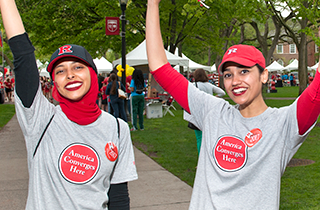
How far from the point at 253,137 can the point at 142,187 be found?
13.0ft

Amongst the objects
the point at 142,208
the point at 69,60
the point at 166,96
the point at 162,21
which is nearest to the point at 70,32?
the point at 162,21

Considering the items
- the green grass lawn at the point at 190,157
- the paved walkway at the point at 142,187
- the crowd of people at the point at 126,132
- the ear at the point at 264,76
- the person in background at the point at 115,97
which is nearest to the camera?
the crowd of people at the point at 126,132

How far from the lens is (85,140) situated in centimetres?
206

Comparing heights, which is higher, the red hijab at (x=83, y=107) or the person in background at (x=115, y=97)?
the red hijab at (x=83, y=107)

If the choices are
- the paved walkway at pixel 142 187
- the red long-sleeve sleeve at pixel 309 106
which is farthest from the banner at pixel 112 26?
the red long-sleeve sleeve at pixel 309 106

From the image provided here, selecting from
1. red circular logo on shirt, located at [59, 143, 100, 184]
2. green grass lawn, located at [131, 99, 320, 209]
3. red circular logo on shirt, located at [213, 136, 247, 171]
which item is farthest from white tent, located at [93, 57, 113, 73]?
red circular logo on shirt, located at [213, 136, 247, 171]

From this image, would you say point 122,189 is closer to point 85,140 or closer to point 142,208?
point 85,140

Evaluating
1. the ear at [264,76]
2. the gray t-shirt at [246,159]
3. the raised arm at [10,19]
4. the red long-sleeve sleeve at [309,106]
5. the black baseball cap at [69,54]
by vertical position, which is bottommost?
the gray t-shirt at [246,159]

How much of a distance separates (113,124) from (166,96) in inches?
579

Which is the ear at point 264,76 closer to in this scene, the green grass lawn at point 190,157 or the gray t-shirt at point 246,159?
the gray t-shirt at point 246,159

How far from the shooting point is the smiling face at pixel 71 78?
2111mm

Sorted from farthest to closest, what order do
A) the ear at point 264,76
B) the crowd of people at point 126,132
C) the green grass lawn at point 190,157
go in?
1. the green grass lawn at point 190,157
2. the ear at point 264,76
3. the crowd of people at point 126,132

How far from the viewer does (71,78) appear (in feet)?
6.92

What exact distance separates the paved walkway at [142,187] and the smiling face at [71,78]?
3.03 m
